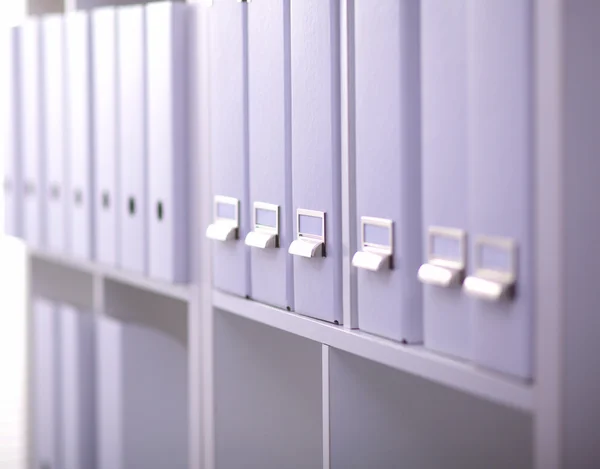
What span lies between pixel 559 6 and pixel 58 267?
6.05ft

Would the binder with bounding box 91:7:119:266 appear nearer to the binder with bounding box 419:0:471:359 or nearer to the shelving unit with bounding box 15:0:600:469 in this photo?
the shelving unit with bounding box 15:0:600:469

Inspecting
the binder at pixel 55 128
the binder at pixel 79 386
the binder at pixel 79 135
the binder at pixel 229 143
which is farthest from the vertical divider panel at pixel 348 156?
the binder at pixel 79 386

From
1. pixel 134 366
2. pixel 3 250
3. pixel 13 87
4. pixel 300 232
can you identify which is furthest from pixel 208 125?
pixel 3 250

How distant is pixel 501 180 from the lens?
0.74m

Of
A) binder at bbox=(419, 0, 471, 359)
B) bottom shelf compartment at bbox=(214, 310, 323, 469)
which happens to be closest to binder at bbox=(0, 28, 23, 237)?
bottom shelf compartment at bbox=(214, 310, 323, 469)

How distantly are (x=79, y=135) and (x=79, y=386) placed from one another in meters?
0.59

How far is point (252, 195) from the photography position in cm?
116

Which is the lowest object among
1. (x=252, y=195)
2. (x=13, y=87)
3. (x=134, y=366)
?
(x=134, y=366)

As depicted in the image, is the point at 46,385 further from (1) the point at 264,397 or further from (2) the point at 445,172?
(2) the point at 445,172

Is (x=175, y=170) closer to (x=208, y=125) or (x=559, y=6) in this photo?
(x=208, y=125)

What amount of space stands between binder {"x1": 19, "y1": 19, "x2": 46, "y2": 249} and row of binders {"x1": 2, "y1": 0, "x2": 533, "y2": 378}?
1.10 ft

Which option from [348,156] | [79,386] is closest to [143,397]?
[79,386]

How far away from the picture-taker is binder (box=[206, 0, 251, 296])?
3.84 feet

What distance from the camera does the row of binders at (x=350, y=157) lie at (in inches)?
29.2
